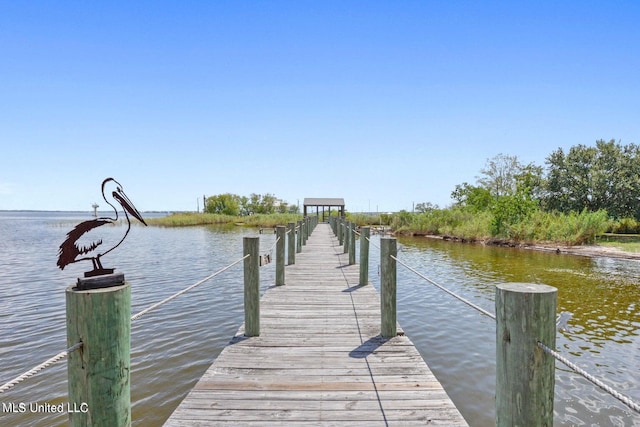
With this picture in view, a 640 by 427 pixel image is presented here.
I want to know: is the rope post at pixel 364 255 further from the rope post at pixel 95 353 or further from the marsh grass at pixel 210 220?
the marsh grass at pixel 210 220

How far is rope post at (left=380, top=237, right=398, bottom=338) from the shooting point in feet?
15.3

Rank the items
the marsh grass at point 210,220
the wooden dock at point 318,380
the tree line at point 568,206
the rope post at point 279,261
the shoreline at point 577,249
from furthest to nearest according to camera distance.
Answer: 1. the marsh grass at point 210,220
2. the tree line at point 568,206
3. the shoreline at point 577,249
4. the rope post at point 279,261
5. the wooden dock at point 318,380

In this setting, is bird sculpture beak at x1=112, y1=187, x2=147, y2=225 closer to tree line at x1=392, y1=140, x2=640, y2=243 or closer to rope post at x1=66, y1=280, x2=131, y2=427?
rope post at x1=66, y1=280, x2=131, y2=427

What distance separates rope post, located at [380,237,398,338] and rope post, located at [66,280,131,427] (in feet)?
10.9

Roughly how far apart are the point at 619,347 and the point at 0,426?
955cm

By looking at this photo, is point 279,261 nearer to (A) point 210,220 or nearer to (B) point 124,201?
(B) point 124,201

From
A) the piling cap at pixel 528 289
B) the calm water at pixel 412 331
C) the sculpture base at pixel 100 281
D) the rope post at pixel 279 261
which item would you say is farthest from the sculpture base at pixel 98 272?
the rope post at pixel 279 261

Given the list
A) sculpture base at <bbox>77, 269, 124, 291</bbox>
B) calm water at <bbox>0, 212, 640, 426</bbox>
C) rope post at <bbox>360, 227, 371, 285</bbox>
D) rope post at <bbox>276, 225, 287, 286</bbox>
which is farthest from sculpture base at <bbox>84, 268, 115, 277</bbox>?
rope post at <bbox>360, 227, 371, 285</bbox>

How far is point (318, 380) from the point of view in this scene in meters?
3.56

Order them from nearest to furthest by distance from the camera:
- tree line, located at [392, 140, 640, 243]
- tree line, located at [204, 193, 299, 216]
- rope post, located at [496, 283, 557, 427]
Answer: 1. rope post, located at [496, 283, 557, 427]
2. tree line, located at [392, 140, 640, 243]
3. tree line, located at [204, 193, 299, 216]

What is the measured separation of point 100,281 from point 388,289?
3.45m

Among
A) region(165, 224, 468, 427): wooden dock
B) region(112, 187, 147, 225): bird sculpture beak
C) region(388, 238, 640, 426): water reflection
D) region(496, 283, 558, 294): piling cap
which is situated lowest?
region(388, 238, 640, 426): water reflection

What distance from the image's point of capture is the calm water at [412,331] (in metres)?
4.95

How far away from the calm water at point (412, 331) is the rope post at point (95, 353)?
2935 mm
